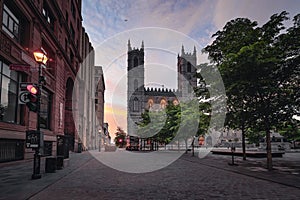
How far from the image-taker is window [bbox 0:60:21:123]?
56.8 ft

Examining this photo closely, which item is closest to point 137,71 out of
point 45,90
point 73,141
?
point 73,141

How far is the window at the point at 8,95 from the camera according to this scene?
17312 millimetres

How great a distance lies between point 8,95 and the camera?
18234 mm

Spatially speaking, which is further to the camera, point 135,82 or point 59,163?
point 135,82

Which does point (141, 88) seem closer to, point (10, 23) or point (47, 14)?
point (47, 14)

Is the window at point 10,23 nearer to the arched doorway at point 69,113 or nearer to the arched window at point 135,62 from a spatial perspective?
the arched doorway at point 69,113

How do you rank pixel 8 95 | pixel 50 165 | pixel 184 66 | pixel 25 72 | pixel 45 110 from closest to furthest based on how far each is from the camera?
pixel 50 165, pixel 8 95, pixel 25 72, pixel 45 110, pixel 184 66

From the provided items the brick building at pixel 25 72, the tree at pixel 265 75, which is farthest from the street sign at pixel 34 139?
the tree at pixel 265 75

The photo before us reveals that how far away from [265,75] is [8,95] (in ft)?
55.6

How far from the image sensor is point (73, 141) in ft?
139

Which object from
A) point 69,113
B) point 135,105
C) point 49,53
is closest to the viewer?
point 49,53

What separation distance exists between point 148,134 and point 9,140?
38.3m

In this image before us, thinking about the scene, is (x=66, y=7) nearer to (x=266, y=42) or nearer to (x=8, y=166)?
(x=8, y=166)

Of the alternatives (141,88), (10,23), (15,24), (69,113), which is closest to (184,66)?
(141,88)
